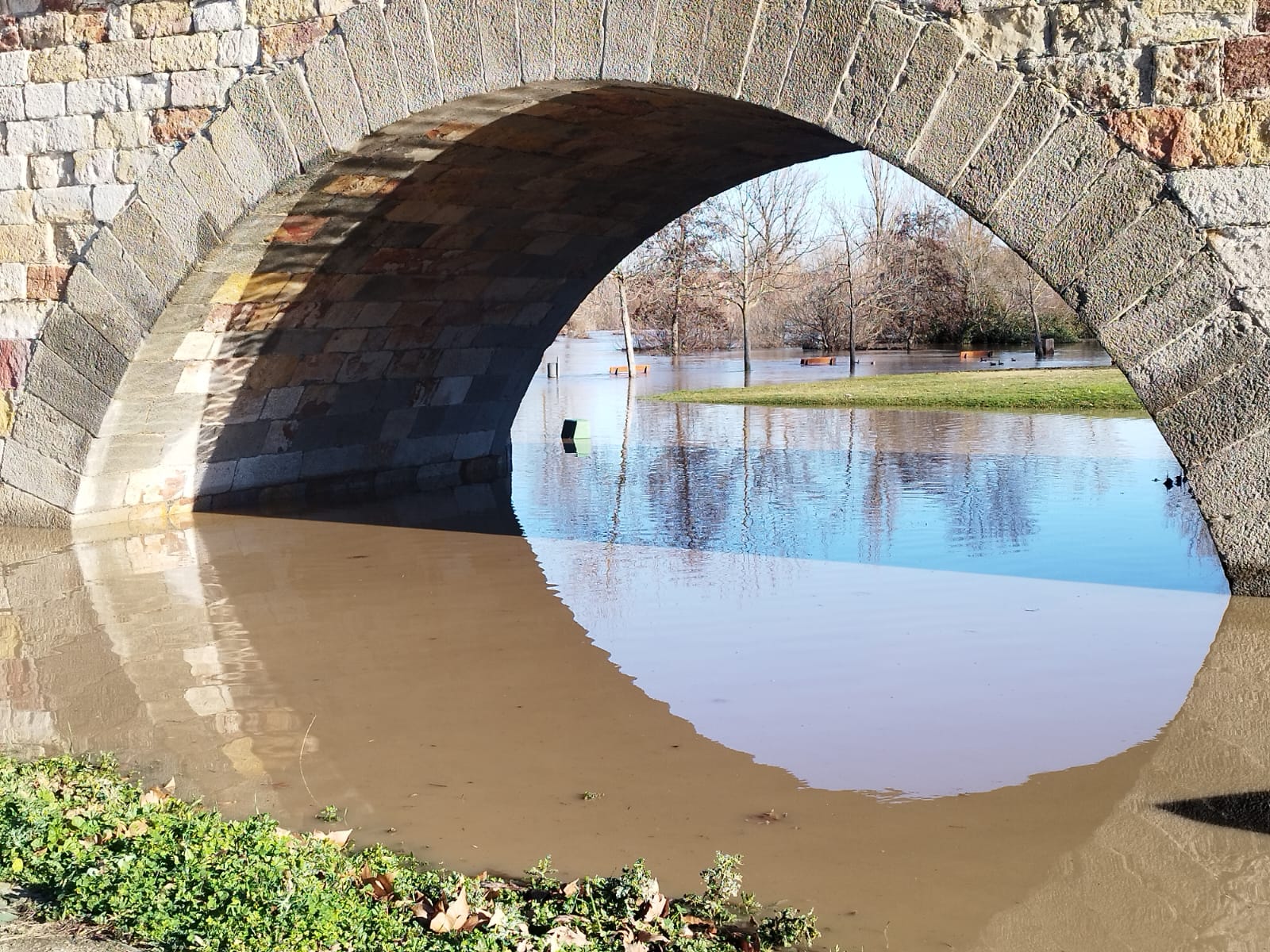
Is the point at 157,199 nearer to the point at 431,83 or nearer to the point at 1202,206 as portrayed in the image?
the point at 431,83

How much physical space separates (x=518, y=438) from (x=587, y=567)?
770cm

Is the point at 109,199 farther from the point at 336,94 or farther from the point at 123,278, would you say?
the point at 336,94

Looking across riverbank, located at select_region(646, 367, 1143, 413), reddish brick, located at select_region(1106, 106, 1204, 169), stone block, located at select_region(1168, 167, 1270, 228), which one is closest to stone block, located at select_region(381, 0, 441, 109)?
reddish brick, located at select_region(1106, 106, 1204, 169)

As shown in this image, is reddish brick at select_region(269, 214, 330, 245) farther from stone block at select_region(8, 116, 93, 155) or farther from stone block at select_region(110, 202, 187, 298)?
stone block at select_region(8, 116, 93, 155)

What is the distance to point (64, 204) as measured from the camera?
25.9ft

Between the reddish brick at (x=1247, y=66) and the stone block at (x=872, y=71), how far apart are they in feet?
3.83

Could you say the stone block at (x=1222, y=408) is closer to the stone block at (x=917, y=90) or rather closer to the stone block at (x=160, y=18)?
the stone block at (x=917, y=90)

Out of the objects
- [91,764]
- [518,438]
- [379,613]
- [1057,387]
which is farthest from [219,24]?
[1057,387]

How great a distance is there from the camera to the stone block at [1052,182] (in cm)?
507

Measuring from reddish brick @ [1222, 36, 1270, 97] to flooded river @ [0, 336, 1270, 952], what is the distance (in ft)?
6.58

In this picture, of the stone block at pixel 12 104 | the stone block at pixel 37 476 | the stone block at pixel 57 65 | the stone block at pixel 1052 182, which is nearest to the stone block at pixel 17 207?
the stone block at pixel 12 104

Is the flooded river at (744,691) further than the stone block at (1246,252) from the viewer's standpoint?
No

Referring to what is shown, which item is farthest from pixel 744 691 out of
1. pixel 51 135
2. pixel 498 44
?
pixel 51 135

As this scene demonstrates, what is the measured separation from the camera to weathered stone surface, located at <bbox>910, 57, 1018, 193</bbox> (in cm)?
521
